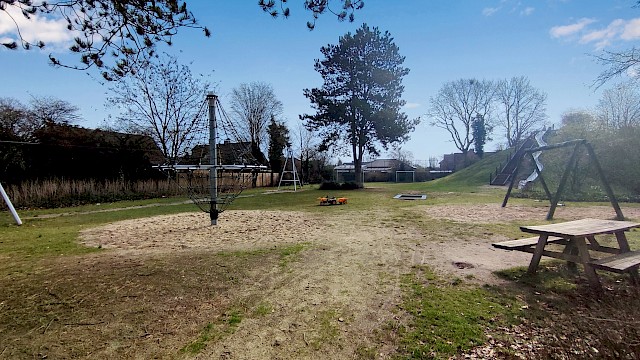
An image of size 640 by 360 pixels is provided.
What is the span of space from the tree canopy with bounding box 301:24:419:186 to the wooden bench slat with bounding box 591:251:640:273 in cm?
2280

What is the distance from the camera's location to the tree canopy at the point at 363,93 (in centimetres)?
2609

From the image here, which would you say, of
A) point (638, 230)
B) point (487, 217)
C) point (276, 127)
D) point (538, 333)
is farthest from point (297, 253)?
point (276, 127)

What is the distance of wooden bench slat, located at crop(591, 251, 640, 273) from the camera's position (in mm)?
3333

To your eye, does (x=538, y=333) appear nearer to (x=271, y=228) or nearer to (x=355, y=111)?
(x=271, y=228)

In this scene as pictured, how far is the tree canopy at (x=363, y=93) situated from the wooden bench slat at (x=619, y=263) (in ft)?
74.8

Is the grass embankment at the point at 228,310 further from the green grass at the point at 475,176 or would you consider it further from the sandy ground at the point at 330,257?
the green grass at the point at 475,176

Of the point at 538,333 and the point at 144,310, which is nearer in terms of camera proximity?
the point at 538,333

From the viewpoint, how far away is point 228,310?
3.35m

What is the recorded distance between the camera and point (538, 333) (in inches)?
113

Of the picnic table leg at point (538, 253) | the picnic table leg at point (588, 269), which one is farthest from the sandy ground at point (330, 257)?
the picnic table leg at point (588, 269)

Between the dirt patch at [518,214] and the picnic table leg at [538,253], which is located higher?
the picnic table leg at [538,253]

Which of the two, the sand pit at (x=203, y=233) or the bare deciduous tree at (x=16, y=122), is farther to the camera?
the bare deciduous tree at (x=16, y=122)

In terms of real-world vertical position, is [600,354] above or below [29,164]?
below

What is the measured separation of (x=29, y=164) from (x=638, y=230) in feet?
75.2
